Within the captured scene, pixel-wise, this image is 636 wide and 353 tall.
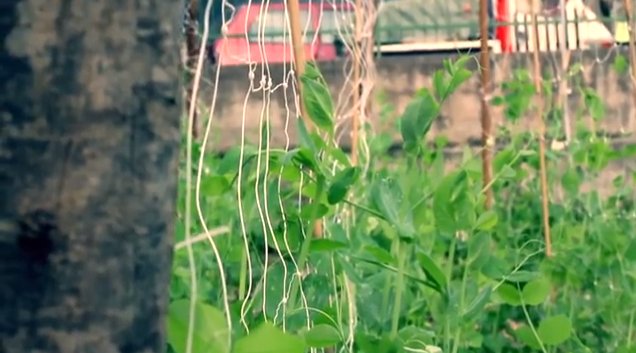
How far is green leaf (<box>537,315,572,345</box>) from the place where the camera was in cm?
192

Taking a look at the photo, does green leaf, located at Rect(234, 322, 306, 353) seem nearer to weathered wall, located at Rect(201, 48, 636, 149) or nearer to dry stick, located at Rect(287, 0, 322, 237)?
dry stick, located at Rect(287, 0, 322, 237)

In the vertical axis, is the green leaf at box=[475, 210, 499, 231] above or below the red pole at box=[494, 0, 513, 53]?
below

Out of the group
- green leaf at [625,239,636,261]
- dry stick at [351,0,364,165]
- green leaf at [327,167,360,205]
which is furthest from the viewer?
dry stick at [351,0,364,165]

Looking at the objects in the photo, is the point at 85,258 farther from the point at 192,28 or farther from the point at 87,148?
the point at 192,28

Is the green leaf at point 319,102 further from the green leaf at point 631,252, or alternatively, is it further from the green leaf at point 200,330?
the green leaf at point 631,252

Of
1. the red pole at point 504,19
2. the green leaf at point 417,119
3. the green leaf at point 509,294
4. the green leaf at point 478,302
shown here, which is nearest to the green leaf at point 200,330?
the green leaf at point 417,119

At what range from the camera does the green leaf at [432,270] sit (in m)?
1.46

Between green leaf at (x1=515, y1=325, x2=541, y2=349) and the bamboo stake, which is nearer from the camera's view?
the bamboo stake

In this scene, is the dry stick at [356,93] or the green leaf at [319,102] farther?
the dry stick at [356,93]

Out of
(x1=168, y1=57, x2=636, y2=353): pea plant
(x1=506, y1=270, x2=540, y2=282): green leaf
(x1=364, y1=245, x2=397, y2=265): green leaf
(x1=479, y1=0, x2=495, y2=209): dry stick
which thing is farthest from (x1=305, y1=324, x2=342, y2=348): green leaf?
(x1=479, y1=0, x2=495, y2=209): dry stick

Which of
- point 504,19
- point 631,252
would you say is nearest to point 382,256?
point 631,252

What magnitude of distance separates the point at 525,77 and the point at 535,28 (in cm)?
74

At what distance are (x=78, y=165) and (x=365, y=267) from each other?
4.01 ft

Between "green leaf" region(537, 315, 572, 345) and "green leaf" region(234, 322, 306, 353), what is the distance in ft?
3.04
